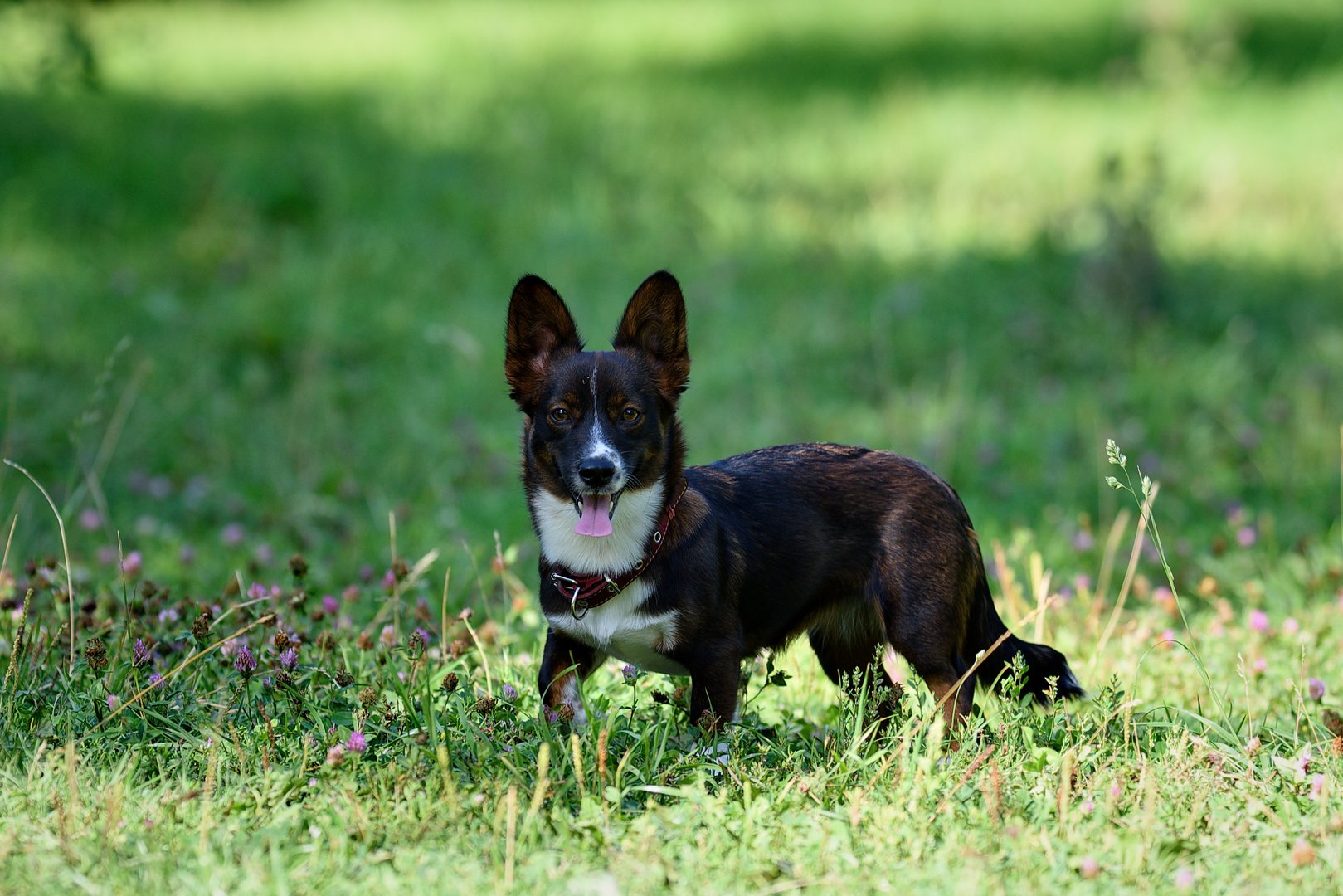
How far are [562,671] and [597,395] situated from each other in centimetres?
76

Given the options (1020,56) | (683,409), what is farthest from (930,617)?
(1020,56)

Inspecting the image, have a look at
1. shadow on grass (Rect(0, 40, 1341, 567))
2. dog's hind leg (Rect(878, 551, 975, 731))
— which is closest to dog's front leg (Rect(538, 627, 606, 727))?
dog's hind leg (Rect(878, 551, 975, 731))

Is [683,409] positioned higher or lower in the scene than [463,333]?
lower

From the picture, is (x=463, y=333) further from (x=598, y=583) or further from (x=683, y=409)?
(x=598, y=583)

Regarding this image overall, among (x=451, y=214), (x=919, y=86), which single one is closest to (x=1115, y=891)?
(x=451, y=214)

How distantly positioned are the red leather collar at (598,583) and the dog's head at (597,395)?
125 mm

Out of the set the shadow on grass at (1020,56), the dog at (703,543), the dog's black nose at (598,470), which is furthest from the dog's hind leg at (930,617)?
the shadow on grass at (1020,56)

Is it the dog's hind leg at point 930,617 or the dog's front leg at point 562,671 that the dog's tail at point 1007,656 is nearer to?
the dog's hind leg at point 930,617

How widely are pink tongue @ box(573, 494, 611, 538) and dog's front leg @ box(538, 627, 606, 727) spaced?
31 cm

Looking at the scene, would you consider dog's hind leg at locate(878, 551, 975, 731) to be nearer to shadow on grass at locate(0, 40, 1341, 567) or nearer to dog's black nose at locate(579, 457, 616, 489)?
dog's black nose at locate(579, 457, 616, 489)

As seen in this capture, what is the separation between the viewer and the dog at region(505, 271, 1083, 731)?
12.2 ft

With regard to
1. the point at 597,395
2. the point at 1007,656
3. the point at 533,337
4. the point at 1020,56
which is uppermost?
the point at 1020,56

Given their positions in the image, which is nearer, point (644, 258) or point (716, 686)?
point (716, 686)

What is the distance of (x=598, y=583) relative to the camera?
371cm
